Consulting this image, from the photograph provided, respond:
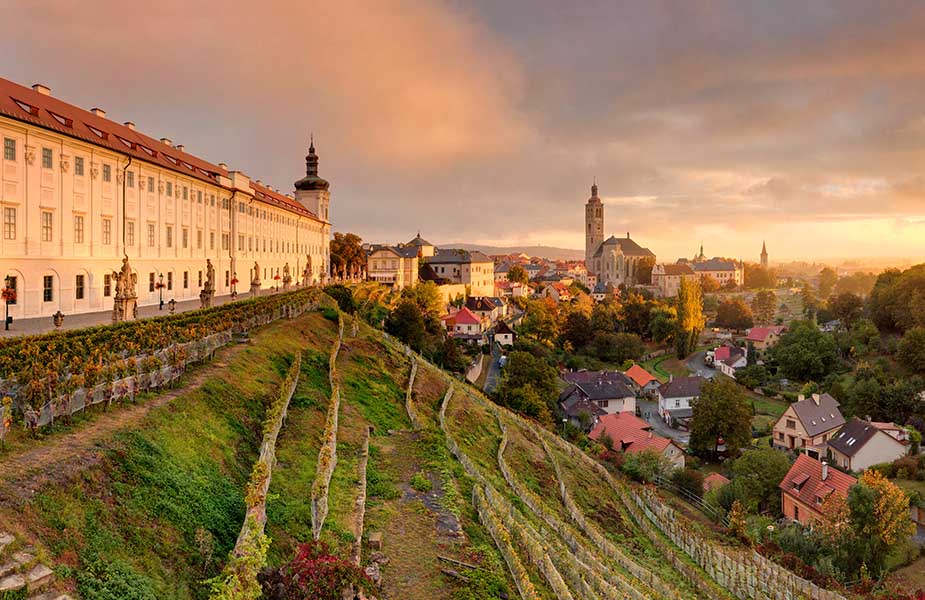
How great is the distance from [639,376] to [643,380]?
95cm

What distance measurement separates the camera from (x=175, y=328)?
2030 cm

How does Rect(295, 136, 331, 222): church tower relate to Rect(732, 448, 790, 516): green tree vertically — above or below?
above

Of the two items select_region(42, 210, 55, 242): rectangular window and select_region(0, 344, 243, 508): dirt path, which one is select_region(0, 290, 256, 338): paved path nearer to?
select_region(42, 210, 55, 242): rectangular window

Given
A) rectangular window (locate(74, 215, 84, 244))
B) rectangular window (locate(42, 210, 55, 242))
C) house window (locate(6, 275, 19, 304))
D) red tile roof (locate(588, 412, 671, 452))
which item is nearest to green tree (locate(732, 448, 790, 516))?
red tile roof (locate(588, 412, 671, 452))

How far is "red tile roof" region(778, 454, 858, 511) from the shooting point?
113 ft

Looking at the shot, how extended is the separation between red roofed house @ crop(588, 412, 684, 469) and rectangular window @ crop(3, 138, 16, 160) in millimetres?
41132

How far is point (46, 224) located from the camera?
2889 centimetres

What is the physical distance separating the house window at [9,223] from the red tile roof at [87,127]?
4.21 meters

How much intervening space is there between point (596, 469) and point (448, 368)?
89.2 feet

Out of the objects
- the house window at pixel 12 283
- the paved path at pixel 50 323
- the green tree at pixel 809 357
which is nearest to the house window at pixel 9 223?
the house window at pixel 12 283

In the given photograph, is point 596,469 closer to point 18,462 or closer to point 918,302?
point 18,462

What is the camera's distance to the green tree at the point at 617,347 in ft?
292

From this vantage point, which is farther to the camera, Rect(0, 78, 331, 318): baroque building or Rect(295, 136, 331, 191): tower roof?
Rect(295, 136, 331, 191): tower roof

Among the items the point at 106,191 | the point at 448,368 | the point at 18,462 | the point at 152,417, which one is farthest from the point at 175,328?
the point at 448,368
